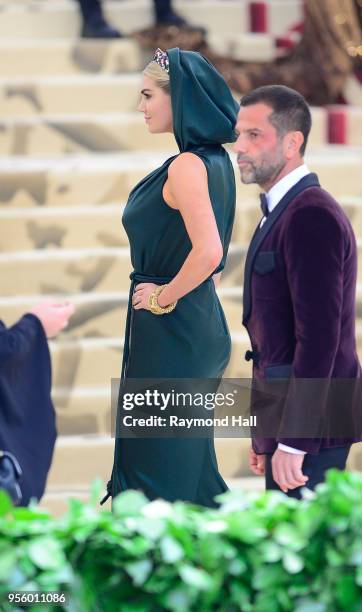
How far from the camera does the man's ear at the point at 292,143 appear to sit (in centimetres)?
371

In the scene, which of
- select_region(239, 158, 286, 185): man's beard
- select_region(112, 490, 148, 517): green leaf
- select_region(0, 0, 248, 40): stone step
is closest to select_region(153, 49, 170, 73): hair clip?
select_region(239, 158, 286, 185): man's beard

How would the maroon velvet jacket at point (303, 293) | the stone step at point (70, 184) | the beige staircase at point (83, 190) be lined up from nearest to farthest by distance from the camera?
the maroon velvet jacket at point (303, 293), the beige staircase at point (83, 190), the stone step at point (70, 184)

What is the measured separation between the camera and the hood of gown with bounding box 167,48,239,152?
3773 mm

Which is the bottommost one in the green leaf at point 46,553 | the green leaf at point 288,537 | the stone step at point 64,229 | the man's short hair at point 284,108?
the stone step at point 64,229

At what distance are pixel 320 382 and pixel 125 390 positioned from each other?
0.71 m

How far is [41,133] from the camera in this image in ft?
22.9

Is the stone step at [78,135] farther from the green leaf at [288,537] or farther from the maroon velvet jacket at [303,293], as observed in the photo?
the green leaf at [288,537]

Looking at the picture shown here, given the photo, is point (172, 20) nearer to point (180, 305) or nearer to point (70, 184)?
point (70, 184)

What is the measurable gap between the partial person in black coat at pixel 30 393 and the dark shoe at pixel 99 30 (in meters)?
4.35

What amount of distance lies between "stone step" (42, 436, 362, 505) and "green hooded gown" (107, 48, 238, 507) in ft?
5.42

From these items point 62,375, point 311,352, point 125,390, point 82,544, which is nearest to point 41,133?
point 62,375

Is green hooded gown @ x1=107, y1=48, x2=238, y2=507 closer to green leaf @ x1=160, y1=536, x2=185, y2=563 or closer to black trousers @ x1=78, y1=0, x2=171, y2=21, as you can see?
green leaf @ x1=160, y1=536, x2=185, y2=563

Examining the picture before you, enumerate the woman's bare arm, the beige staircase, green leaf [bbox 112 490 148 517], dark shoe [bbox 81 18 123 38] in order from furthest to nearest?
dark shoe [bbox 81 18 123 38] → the beige staircase → the woman's bare arm → green leaf [bbox 112 490 148 517]

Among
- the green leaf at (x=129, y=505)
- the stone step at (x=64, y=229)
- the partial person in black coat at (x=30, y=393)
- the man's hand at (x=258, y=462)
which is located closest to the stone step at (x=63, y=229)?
the stone step at (x=64, y=229)
